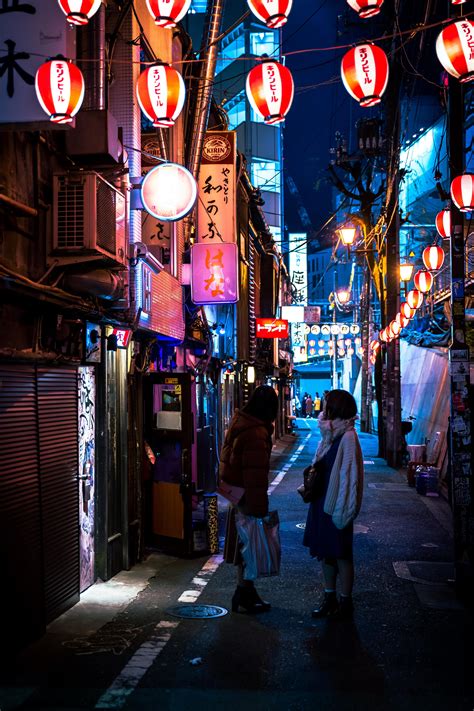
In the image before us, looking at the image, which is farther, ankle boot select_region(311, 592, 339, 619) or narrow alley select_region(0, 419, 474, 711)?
ankle boot select_region(311, 592, 339, 619)

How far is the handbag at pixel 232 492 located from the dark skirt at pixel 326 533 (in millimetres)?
823

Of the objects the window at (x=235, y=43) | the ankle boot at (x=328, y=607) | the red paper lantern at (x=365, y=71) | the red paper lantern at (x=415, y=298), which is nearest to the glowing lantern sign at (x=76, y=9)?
the red paper lantern at (x=365, y=71)

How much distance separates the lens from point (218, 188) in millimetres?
17547

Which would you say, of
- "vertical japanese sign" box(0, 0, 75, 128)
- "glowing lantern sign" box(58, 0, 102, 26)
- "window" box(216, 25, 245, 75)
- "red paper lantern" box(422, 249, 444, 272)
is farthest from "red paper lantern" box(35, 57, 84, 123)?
"window" box(216, 25, 245, 75)

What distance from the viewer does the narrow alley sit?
5883 millimetres

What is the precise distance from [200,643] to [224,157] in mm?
12845

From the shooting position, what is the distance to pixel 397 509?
53.9 ft

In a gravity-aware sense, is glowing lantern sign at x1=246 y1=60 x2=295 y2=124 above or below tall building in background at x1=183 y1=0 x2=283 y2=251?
below

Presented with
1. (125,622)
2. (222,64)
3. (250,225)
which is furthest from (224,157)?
(222,64)

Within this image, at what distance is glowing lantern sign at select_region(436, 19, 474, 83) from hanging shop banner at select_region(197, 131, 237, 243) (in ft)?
28.1

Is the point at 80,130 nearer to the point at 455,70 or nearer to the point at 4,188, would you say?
the point at 4,188

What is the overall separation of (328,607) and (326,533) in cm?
89

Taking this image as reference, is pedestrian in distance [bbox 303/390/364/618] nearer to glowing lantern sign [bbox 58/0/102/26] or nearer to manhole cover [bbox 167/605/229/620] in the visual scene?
manhole cover [bbox 167/605/229/620]

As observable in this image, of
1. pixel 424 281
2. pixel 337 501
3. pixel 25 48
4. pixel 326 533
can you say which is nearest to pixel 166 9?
pixel 25 48
